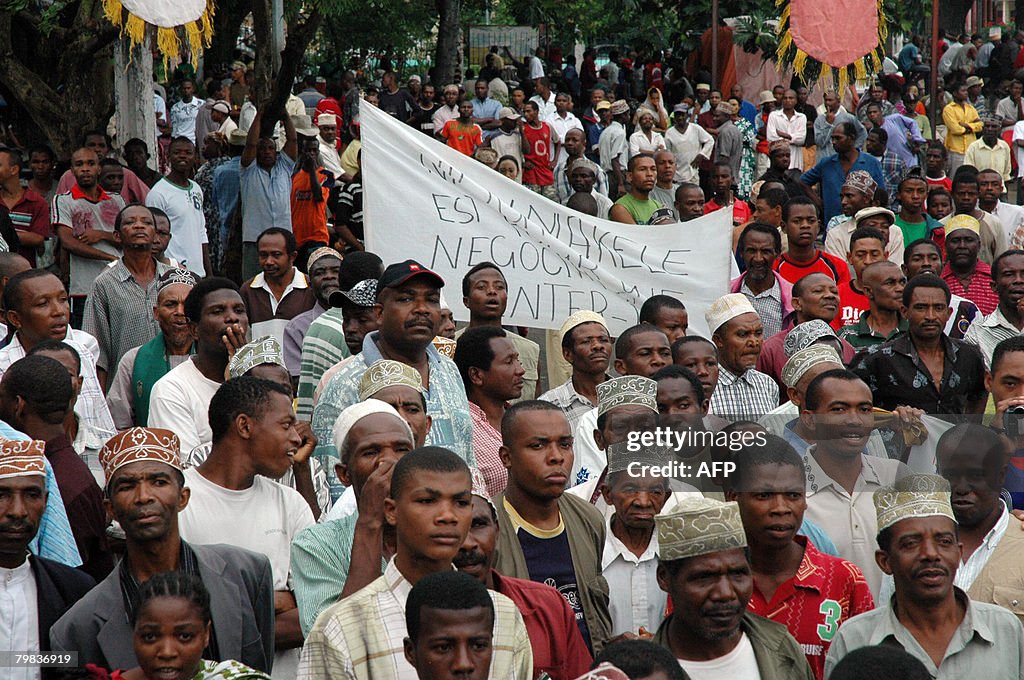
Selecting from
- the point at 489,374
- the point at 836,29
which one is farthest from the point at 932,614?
the point at 836,29

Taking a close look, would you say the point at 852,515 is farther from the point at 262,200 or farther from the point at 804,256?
the point at 262,200

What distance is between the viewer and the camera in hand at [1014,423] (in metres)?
5.30

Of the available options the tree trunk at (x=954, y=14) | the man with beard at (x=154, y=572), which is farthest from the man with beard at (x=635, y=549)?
the tree trunk at (x=954, y=14)

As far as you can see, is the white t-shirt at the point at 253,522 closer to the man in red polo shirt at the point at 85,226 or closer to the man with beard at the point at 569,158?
the man in red polo shirt at the point at 85,226

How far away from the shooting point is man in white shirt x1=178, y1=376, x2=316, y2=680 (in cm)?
493

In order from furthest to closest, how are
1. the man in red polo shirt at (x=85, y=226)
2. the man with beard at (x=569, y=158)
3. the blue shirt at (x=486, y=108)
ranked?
1. the blue shirt at (x=486, y=108)
2. the man with beard at (x=569, y=158)
3. the man in red polo shirt at (x=85, y=226)

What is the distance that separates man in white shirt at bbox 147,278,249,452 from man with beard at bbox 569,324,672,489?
149 cm

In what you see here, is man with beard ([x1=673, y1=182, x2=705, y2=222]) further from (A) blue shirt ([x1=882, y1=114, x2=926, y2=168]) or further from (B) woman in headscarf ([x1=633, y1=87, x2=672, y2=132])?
(B) woman in headscarf ([x1=633, y1=87, x2=672, y2=132])

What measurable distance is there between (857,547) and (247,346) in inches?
101

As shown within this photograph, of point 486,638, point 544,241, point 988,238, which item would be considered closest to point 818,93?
point 988,238

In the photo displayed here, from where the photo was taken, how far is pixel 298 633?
4891 mm

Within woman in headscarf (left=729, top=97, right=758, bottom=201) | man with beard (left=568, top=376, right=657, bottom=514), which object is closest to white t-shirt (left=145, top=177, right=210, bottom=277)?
man with beard (left=568, top=376, right=657, bottom=514)

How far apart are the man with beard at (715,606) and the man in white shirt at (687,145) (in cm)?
1400

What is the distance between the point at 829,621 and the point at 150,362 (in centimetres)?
372
